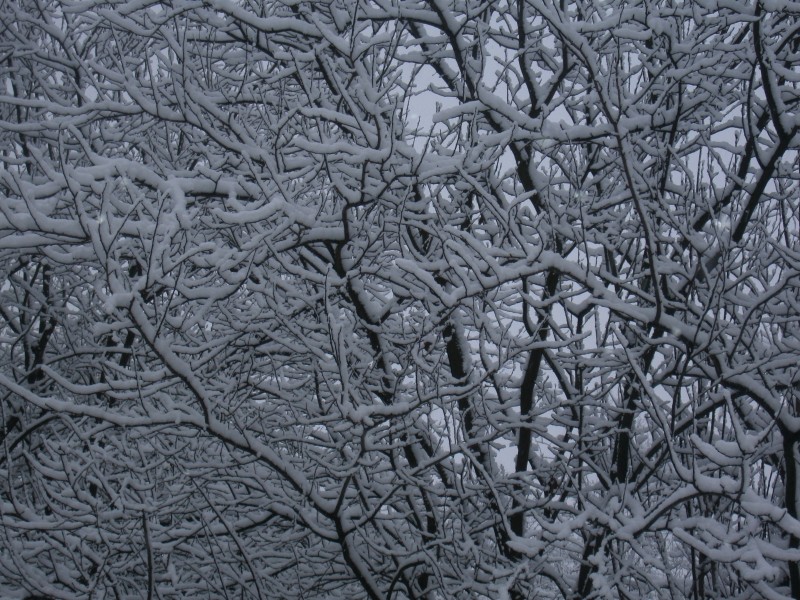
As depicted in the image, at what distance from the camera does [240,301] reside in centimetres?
578

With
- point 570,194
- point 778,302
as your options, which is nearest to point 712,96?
point 570,194

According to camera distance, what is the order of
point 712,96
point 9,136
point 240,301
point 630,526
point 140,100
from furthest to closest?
1. point 9,136
2. point 240,301
3. point 712,96
4. point 140,100
5. point 630,526

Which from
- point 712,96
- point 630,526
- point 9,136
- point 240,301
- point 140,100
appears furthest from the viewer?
point 9,136

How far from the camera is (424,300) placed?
403 cm

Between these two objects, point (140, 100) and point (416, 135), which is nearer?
point (140, 100)

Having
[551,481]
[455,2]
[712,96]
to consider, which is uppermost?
[455,2]

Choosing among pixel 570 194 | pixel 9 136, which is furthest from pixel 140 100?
pixel 9 136

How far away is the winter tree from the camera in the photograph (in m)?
3.07

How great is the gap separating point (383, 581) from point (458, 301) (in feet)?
7.83

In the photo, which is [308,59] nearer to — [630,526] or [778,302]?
[630,526]

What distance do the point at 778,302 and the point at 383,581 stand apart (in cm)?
307

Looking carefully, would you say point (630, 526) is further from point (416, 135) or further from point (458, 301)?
point (416, 135)

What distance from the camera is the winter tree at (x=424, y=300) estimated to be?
3.07 m

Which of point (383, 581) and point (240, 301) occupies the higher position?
point (240, 301)
